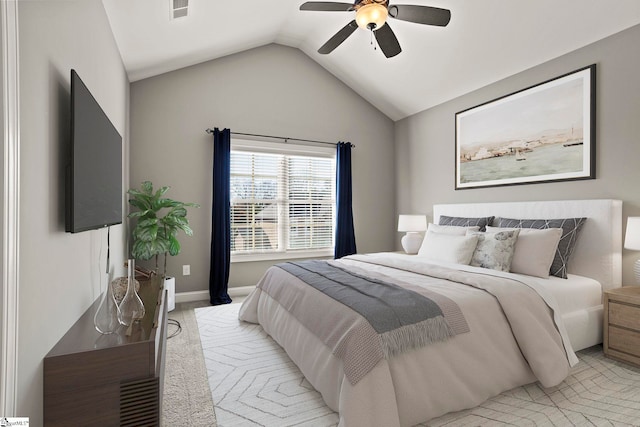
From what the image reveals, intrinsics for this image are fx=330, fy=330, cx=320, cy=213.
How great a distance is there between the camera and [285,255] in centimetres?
472

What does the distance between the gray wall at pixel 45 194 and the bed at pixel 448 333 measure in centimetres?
129

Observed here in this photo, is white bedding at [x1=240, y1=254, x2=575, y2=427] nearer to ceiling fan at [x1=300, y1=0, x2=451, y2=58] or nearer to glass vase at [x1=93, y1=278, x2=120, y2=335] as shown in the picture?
glass vase at [x1=93, y1=278, x2=120, y2=335]

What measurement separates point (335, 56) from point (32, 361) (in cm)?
443

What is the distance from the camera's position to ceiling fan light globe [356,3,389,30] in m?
2.21

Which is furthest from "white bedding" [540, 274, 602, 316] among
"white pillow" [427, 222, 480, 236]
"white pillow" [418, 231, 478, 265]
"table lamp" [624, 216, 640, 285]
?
"white pillow" [427, 222, 480, 236]

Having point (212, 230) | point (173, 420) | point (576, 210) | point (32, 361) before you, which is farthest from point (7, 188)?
point (576, 210)

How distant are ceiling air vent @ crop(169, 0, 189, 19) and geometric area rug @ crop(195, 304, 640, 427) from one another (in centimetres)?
283

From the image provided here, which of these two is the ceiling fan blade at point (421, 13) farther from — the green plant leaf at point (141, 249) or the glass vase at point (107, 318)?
the green plant leaf at point (141, 249)

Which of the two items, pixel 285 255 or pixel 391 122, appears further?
pixel 391 122

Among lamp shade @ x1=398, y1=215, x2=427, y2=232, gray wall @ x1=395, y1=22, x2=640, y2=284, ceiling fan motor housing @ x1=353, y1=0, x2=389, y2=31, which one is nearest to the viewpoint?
ceiling fan motor housing @ x1=353, y1=0, x2=389, y2=31

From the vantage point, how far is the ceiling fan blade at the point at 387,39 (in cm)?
251

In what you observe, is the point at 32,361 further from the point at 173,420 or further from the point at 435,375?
the point at 435,375

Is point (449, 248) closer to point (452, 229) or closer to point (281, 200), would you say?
point (452, 229)

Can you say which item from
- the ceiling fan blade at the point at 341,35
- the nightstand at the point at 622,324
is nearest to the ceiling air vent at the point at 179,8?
the ceiling fan blade at the point at 341,35
